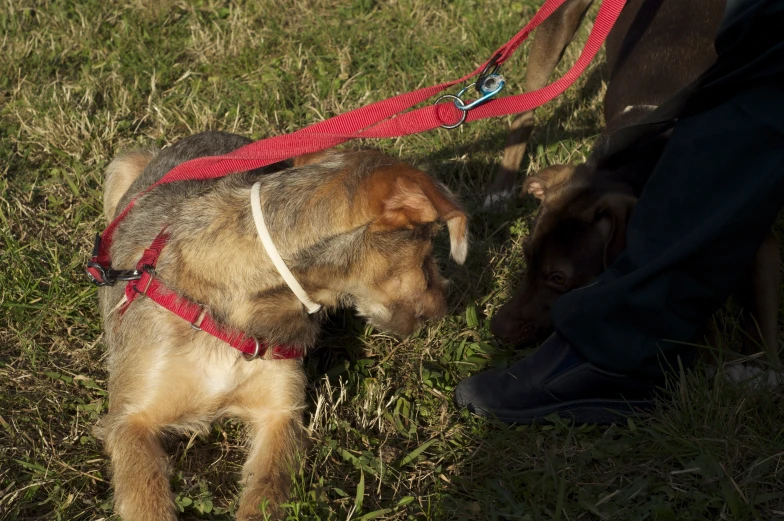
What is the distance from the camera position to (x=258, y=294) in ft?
11.4

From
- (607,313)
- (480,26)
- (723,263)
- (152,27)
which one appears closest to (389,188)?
(607,313)

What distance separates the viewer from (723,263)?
3.28 metres

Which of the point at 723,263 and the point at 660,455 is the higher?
the point at 723,263

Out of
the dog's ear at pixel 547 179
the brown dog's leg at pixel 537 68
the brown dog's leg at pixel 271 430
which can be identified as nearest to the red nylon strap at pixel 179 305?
the brown dog's leg at pixel 271 430

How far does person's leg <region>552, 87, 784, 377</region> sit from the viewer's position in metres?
3.13

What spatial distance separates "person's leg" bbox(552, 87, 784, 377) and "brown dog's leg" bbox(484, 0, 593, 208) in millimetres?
2241

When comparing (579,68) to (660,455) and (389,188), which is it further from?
(660,455)

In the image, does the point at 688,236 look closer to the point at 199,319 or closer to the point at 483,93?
the point at 483,93

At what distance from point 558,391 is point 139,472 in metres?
1.95

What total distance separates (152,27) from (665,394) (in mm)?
5691

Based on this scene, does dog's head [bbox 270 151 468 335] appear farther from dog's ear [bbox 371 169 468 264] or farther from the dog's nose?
the dog's nose

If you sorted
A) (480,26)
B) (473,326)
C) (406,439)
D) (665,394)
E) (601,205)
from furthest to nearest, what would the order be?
(480,26)
(473,326)
(601,205)
(406,439)
(665,394)

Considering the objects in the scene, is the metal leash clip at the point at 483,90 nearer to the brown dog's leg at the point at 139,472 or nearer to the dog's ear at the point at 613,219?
the dog's ear at the point at 613,219

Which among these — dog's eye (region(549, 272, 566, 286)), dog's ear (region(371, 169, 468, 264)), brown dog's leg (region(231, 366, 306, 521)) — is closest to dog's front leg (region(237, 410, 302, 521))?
brown dog's leg (region(231, 366, 306, 521))
